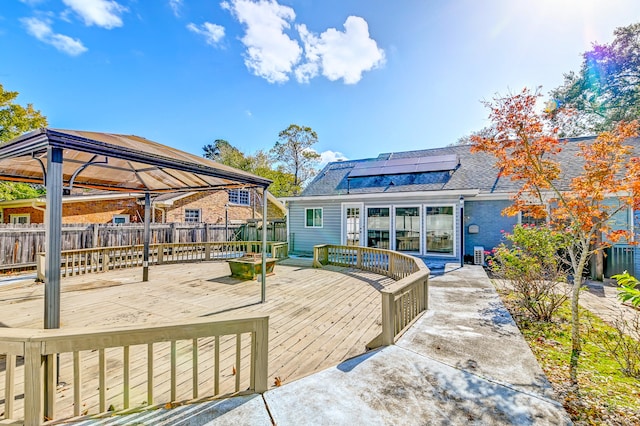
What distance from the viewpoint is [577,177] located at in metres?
3.95

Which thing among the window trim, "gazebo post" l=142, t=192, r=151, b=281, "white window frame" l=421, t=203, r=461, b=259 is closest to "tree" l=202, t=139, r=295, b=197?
the window trim

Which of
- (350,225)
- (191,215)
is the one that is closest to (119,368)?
(350,225)

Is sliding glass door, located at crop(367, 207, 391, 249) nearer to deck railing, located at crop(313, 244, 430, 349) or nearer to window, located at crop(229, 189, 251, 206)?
deck railing, located at crop(313, 244, 430, 349)

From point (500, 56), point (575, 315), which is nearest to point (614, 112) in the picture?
point (500, 56)

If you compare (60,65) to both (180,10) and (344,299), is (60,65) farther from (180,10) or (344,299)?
(344,299)

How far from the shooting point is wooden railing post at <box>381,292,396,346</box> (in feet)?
10.7

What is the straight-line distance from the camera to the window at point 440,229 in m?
9.74

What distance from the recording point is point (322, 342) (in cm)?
359

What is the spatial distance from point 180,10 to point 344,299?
333 inches

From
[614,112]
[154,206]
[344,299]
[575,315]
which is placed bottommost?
[344,299]

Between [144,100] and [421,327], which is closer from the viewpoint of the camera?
→ [421,327]

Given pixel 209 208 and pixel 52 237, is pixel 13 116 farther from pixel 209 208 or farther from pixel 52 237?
pixel 52 237

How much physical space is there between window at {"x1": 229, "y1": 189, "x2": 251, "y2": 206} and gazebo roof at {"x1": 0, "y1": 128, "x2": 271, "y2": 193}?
11.0 m

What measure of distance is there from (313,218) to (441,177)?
5484mm
